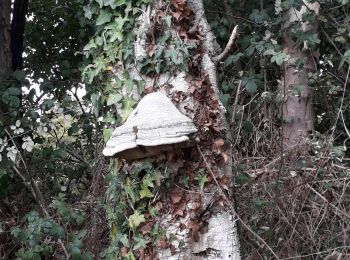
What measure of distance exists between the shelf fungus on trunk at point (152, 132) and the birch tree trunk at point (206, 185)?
13 cm

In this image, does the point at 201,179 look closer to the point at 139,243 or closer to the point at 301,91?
the point at 139,243

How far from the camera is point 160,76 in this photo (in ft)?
8.82

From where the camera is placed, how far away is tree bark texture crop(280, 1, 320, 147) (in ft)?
16.7

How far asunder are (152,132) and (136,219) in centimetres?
51

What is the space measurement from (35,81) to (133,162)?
2777 millimetres

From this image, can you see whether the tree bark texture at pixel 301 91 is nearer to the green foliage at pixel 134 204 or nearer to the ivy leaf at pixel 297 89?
the ivy leaf at pixel 297 89

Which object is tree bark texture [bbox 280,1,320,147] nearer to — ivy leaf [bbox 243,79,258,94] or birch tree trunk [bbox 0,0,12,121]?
ivy leaf [bbox 243,79,258,94]

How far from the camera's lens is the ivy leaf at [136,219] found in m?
2.60

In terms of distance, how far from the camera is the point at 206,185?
260 centimetres

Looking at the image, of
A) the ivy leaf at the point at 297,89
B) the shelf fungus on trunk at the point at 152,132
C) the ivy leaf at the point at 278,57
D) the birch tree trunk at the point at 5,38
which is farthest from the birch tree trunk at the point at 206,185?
the birch tree trunk at the point at 5,38

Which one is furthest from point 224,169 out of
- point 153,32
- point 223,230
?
point 153,32

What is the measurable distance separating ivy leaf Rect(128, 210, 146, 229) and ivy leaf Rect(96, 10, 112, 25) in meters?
1.03

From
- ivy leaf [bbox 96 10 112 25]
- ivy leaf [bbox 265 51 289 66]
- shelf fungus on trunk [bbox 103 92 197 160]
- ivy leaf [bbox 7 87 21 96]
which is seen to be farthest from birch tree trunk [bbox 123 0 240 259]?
ivy leaf [bbox 7 87 21 96]

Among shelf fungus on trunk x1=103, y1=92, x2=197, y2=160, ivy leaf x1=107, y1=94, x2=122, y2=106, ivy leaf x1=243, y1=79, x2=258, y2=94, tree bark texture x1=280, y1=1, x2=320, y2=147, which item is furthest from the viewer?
tree bark texture x1=280, y1=1, x2=320, y2=147
